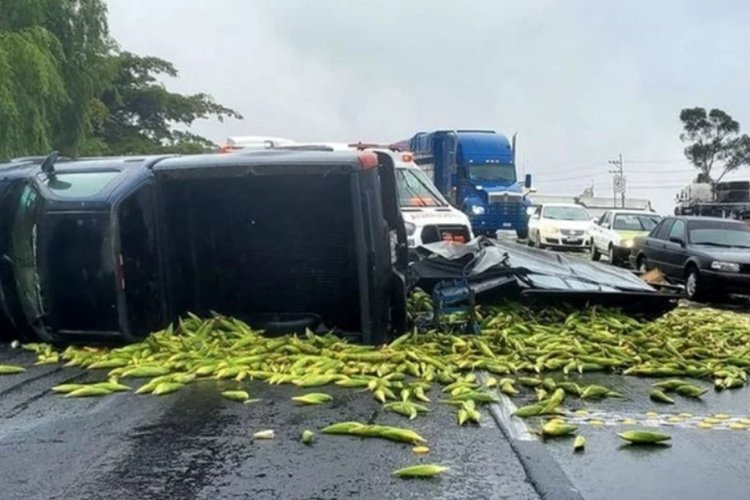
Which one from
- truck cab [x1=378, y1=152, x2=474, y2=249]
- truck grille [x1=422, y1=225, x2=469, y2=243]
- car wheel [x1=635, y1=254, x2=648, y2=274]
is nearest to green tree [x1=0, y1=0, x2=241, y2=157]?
truck cab [x1=378, y1=152, x2=474, y2=249]

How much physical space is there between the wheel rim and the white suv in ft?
44.6

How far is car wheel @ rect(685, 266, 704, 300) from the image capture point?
51.3ft

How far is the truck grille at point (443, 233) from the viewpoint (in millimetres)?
13297

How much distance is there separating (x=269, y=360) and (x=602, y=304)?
3.46m

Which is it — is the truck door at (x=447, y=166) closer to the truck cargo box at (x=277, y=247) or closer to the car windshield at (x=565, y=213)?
the car windshield at (x=565, y=213)

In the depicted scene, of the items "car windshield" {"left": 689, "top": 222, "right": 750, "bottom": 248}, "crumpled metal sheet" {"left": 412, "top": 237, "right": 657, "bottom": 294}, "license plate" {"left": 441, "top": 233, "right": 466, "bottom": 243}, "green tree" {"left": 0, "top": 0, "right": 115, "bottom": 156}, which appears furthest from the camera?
"green tree" {"left": 0, "top": 0, "right": 115, "bottom": 156}

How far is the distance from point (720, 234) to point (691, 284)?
1727 mm

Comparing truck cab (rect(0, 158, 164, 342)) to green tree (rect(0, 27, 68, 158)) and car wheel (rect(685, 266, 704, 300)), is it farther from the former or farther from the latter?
green tree (rect(0, 27, 68, 158))

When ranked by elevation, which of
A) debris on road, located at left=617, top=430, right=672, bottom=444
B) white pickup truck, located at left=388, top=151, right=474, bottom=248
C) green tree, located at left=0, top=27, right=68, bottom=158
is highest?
green tree, located at left=0, top=27, right=68, bottom=158

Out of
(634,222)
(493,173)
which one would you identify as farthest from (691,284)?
(493,173)

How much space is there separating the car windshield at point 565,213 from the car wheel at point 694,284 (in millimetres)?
14516

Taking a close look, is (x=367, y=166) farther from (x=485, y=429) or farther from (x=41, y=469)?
(x=41, y=469)

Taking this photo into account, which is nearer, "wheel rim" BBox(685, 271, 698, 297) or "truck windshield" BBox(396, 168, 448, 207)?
"truck windshield" BBox(396, 168, 448, 207)

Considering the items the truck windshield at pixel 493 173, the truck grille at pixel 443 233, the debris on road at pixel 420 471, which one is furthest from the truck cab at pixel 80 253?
the truck windshield at pixel 493 173
